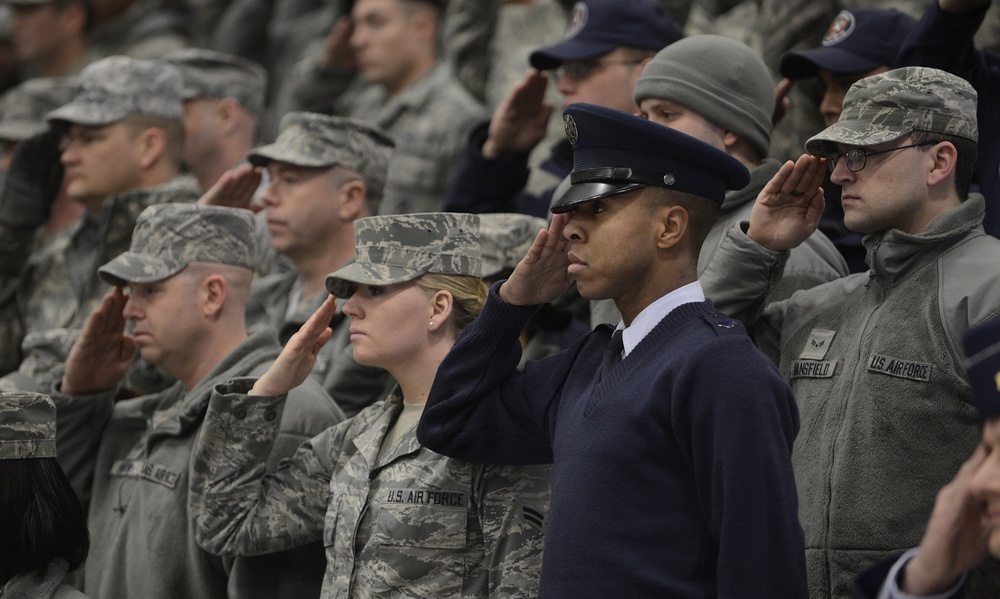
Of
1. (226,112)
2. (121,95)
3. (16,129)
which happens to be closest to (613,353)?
(121,95)

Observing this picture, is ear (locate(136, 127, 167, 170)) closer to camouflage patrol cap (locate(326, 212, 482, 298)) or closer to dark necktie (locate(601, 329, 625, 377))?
camouflage patrol cap (locate(326, 212, 482, 298))

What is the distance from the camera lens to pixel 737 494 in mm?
2643

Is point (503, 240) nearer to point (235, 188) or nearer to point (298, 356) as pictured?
point (298, 356)

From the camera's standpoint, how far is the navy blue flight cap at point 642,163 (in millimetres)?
3018

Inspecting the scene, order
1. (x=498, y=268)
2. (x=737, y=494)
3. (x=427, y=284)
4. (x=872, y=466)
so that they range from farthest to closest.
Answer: (x=498, y=268) < (x=427, y=284) < (x=872, y=466) < (x=737, y=494)

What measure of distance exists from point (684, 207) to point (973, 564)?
100cm

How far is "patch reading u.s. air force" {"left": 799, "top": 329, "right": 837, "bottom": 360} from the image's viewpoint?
348cm

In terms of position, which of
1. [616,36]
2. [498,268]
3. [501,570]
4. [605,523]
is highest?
[616,36]

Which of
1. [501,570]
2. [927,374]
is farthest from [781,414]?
[501,570]

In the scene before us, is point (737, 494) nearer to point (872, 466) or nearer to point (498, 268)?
point (872, 466)

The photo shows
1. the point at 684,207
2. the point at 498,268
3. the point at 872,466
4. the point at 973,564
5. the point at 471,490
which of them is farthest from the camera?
the point at 498,268

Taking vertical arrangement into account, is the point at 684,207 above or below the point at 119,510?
above

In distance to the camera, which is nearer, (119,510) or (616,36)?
(119,510)

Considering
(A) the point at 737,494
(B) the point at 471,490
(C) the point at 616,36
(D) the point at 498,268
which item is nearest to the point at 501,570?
(B) the point at 471,490
